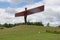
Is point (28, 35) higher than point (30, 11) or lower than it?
lower

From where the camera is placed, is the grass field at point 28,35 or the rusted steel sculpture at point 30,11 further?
the rusted steel sculpture at point 30,11

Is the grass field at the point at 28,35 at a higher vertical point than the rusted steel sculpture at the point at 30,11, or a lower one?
lower

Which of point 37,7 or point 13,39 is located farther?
point 37,7

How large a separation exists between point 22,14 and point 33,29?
3.67 metres

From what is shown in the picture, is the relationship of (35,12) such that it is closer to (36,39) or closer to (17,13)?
(17,13)

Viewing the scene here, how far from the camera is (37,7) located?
26.8 meters

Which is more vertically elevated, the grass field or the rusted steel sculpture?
the rusted steel sculpture

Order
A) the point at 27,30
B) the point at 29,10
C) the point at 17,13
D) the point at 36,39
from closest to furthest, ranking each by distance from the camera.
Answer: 1. the point at 36,39
2. the point at 27,30
3. the point at 29,10
4. the point at 17,13

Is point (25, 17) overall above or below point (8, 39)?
above

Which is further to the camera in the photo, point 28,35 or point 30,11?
point 30,11

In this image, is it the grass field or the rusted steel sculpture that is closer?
the grass field

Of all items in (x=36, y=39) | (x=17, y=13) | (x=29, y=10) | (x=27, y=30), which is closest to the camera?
(x=36, y=39)

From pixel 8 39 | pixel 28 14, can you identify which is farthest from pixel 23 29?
pixel 8 39

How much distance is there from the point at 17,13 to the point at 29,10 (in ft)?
8.66
